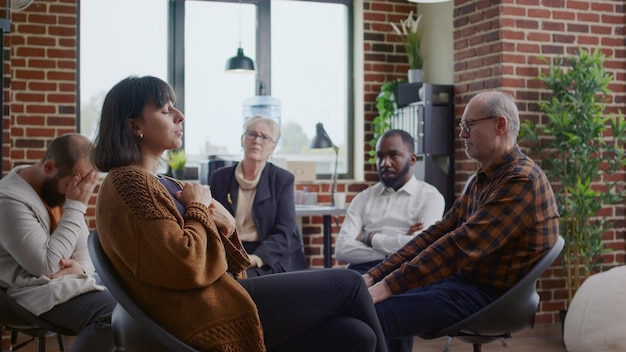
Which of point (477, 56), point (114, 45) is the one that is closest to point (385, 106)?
point (477, 56)

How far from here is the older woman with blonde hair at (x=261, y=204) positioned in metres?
3.74

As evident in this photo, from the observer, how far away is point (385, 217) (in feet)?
12.9

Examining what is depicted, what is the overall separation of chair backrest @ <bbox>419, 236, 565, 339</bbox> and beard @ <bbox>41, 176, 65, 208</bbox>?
1.48 metres

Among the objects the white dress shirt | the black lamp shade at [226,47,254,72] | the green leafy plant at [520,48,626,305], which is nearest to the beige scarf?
the white dress shirt

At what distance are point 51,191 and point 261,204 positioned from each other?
1.04 m

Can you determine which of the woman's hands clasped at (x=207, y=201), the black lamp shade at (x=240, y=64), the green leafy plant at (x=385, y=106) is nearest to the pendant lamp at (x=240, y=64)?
the black lamp shade at (x=240, y=64)

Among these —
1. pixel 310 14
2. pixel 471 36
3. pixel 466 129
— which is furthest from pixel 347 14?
pixel 466 129

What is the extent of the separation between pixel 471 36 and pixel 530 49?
0.44 meters

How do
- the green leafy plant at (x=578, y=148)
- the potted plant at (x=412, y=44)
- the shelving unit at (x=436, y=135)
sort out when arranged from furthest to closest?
the potted plant at (x=412, y=44), the shelving unit at (x=436, y=135), the green leafy plant at (x=578, y=148)

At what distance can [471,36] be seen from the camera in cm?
550

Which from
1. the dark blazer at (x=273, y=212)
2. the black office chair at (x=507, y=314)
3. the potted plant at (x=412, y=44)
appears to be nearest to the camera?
the black office chair at (x=507, y=314)

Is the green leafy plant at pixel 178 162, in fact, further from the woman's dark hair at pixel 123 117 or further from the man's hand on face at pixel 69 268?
the woman's dark hair at pixel 123 117

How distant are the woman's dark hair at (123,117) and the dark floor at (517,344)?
2.79m

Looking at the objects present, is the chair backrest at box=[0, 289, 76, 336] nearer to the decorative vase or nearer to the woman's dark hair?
the woman's dark hair
